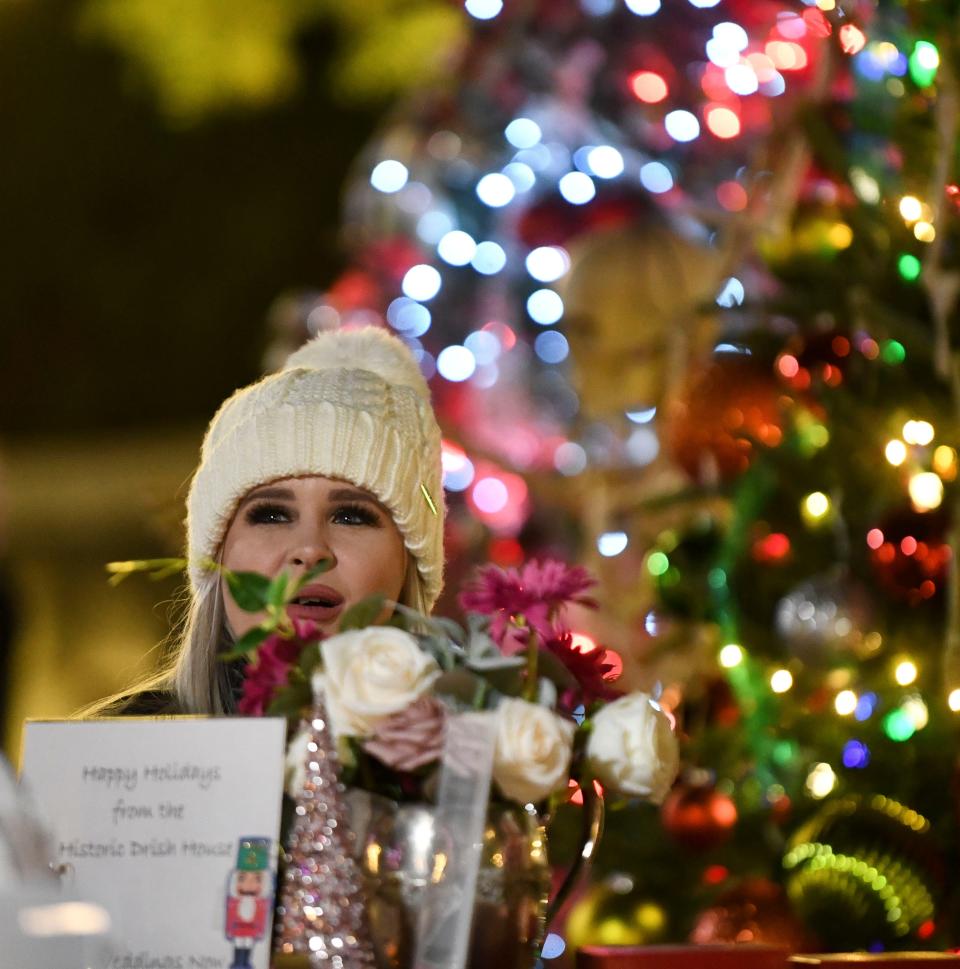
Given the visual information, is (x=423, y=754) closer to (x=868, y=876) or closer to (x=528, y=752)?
(x=528, y=752)

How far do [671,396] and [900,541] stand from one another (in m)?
1.17

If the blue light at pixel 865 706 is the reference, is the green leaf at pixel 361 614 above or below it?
below

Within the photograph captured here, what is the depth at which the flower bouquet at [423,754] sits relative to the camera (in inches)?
52.0

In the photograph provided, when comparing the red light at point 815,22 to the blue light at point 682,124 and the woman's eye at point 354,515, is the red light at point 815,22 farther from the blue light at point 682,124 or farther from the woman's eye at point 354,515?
the woman's eye at point 354,515

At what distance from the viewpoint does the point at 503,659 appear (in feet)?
4.60

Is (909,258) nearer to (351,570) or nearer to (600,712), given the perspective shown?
(351,570)

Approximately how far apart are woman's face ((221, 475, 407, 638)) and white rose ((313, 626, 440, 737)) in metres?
0.95

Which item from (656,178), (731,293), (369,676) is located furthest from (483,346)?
(369,676)

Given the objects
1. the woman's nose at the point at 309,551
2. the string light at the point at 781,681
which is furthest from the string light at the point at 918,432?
the woman's nose at the point at 309,551

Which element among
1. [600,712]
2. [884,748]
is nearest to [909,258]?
[884,748]

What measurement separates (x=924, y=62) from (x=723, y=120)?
5.17 feet

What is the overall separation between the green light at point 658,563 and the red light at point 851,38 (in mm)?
970

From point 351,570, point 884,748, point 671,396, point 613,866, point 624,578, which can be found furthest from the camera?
point 624,578

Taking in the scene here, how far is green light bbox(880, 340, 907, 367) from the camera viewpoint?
2.75 m
